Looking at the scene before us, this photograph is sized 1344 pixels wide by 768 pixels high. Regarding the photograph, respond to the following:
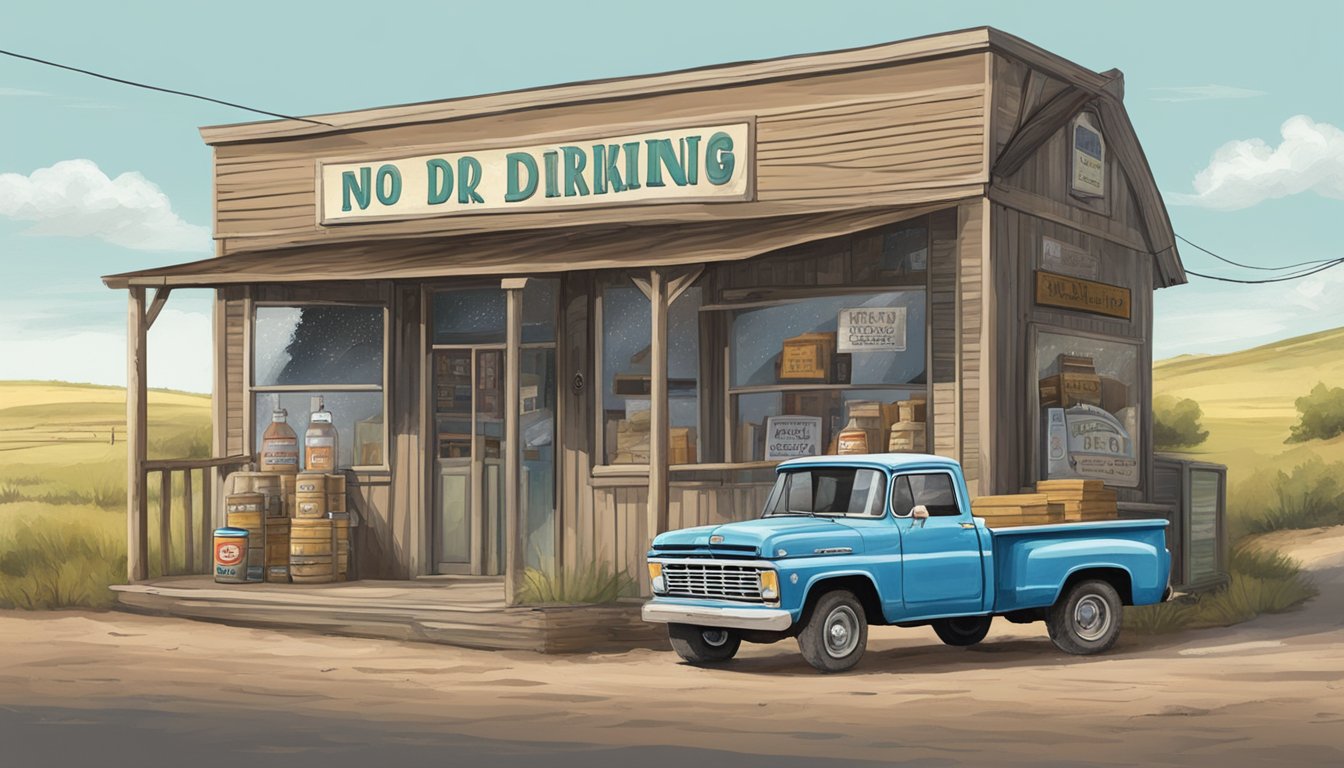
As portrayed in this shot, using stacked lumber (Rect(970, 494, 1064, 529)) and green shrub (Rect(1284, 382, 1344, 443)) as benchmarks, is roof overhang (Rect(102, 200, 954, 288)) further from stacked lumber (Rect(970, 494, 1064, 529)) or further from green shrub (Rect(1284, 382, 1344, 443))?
green shrub (Rect(1284, 382, 1344, 443))

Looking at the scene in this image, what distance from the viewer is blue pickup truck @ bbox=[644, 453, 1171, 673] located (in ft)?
41.3

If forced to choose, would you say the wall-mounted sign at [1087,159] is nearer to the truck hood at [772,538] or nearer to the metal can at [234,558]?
the truck hood at [772,538]

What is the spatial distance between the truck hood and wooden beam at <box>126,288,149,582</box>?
264 inches

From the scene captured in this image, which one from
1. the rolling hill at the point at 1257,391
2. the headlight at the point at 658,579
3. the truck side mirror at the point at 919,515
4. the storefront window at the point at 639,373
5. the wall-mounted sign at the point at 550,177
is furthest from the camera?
the rolling hill at the point at 1257,391

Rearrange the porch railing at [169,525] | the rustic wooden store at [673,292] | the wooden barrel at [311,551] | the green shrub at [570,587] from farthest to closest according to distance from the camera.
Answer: the porch railing at [169,525] < the wooden barrel at [311,551] < the rustic wooden store at [673,292] < the green shrub at [570,587]

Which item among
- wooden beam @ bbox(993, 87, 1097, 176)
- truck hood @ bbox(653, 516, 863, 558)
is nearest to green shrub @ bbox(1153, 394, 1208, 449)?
wooden beam @ bbox(993, 87, 1097, 176)

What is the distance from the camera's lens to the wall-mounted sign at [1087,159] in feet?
56.6

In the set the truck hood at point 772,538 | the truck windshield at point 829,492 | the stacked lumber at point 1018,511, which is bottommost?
the truck hood at point 772,538

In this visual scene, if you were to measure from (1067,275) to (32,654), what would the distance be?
32.8ft

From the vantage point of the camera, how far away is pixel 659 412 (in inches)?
595

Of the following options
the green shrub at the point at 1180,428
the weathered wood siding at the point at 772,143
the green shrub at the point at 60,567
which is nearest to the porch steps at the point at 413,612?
the green shrub at the point at 60,567

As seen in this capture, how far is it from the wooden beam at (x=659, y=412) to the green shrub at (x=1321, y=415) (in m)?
38.1

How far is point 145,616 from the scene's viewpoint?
672 inches

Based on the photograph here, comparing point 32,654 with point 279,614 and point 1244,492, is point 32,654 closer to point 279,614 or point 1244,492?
point 279,614
